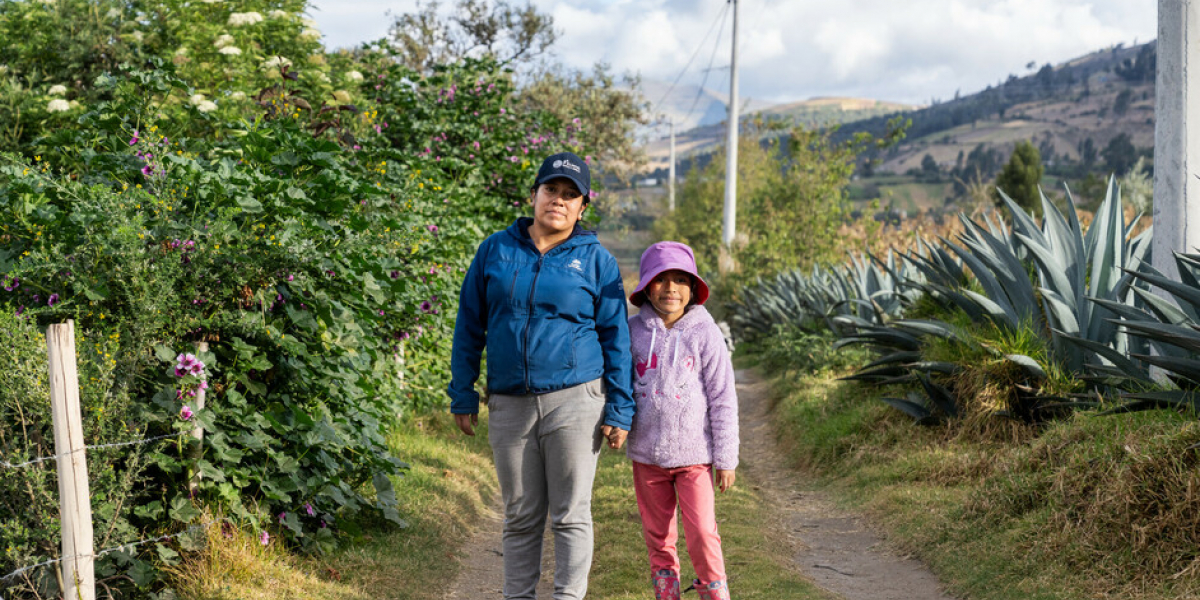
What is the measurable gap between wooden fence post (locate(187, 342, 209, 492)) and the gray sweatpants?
4.29 ft

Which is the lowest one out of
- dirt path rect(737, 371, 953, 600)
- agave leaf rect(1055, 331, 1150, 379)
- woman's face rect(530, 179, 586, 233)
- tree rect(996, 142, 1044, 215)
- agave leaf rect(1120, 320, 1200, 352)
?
dirt path rect(737, 371, 953, 600)

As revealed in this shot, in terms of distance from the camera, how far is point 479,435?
8.73 meters

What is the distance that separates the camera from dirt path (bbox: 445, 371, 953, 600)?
520 cm

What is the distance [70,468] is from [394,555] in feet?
6.97

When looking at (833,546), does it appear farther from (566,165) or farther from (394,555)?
(566,165)

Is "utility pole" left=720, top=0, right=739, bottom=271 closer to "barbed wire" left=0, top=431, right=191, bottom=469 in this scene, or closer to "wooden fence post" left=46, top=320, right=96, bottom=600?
"barbed wire" left=0, top=431, right=191, bottom=469

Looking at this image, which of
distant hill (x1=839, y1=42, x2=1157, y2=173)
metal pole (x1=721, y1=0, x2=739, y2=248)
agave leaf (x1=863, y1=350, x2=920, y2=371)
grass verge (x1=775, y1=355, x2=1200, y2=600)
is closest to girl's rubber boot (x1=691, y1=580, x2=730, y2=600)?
grass verge (x1=775, y1=355, x2=1200, y2=600)

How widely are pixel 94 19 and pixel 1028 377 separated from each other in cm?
1022

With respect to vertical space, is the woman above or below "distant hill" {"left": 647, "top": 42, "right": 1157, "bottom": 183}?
below

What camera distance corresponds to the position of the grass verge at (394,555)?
13.6 feet

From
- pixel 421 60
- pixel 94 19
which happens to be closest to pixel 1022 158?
pixel 421 60

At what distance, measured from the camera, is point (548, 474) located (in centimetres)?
369

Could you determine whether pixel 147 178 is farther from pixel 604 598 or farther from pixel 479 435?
pixel 479 435

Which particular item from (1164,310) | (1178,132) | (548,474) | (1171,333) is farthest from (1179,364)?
(548,474)
